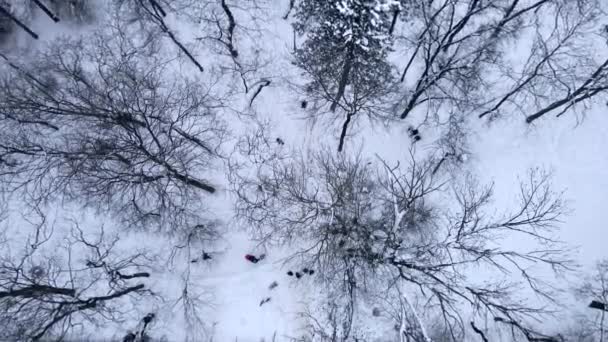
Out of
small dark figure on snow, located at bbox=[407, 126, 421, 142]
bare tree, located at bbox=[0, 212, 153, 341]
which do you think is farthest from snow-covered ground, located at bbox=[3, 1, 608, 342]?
bare tree, located at bbox=[0, 212, 153, 341]

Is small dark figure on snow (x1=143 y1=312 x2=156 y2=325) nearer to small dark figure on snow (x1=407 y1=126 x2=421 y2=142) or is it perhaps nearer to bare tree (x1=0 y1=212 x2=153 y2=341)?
bare tree (x1=0 y1=212 x2=153 y2=341)

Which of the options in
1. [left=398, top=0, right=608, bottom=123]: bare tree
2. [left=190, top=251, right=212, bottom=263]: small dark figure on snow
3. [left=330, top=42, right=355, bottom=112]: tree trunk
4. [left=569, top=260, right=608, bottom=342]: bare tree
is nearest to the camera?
[left=330, top=42, right=355, bottom=112]: tree trunk

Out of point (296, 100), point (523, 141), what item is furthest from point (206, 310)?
point (523, 141)

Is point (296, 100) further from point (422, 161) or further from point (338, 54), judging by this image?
point (422, 161)

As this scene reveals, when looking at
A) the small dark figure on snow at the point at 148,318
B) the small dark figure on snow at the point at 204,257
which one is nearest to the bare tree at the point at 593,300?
the small dark figure on snow at the point at 204,257

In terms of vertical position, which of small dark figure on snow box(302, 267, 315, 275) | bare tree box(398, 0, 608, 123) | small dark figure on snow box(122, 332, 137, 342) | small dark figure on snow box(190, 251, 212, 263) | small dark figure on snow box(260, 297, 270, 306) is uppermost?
bare tree box(398, 0, 608, 123)

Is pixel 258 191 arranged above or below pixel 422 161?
below

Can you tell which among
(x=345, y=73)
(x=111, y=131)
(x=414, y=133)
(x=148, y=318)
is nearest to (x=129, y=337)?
(x=148, y=318)
